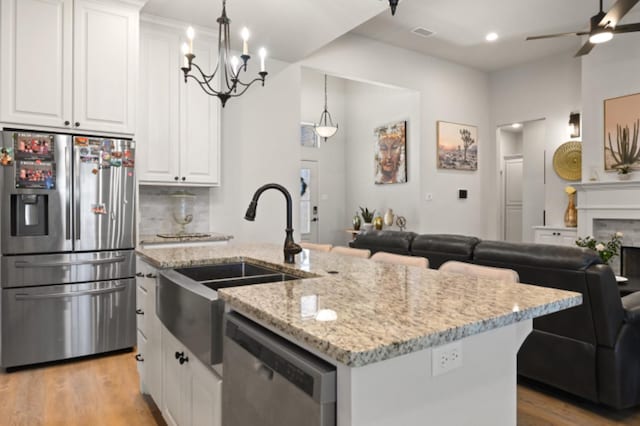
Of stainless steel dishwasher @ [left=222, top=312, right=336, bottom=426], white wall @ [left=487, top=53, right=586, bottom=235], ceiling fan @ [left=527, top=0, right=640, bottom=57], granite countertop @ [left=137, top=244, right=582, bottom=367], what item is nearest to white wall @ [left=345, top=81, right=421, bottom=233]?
white wall @ [left=487, top=53, right=586, bottom=235]

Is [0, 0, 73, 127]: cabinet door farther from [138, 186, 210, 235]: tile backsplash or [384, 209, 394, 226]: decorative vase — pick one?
[384, 209, 394, 226]: decorative vase

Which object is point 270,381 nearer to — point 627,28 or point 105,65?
point 105,65

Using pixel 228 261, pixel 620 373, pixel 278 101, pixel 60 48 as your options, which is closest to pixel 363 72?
pixel 278 101

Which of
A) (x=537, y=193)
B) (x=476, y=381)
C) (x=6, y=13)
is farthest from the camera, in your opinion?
(x=537, y=193)

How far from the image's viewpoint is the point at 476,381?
42.2 inches

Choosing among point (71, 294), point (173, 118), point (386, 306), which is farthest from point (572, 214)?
point (71, 294)

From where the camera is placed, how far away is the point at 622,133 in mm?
4992

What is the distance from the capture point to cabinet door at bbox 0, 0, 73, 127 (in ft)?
9.86

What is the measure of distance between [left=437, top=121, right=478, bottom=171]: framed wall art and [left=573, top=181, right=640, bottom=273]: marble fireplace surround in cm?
171

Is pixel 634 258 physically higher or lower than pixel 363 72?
lower

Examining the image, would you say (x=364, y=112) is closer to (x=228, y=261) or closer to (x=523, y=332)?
(x=228, y=261)

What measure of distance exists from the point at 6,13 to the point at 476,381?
3.84 m

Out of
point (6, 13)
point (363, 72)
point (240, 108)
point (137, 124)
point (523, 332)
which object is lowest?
point (523, 332)

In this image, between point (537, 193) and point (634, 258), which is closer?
point (634, 258)
